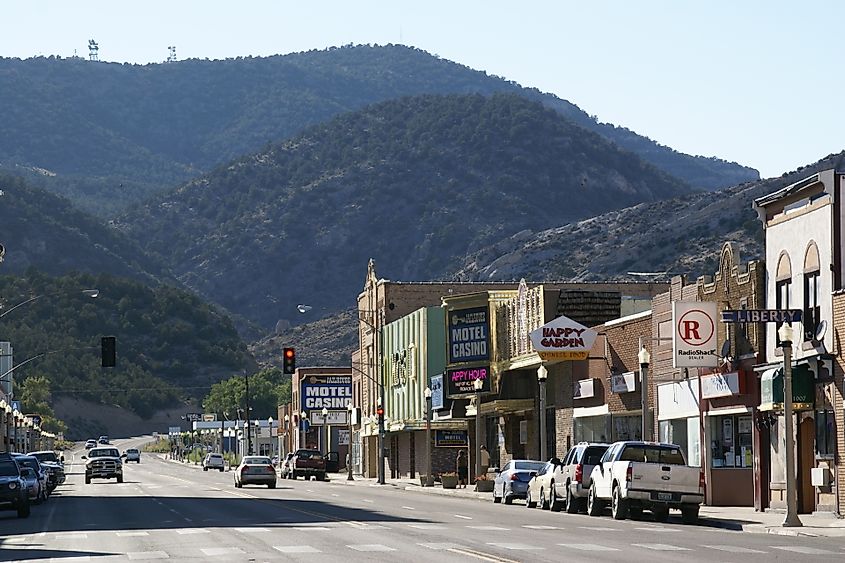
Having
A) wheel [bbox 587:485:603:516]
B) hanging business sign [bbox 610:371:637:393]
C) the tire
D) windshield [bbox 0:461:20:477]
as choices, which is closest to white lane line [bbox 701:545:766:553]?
wheel [bbox 587:485:603:516]

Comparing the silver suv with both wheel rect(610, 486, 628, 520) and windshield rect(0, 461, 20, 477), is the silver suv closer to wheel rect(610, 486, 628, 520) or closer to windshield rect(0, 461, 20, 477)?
wheel rect(610, 486, 628, 520)

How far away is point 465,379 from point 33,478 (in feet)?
95.1

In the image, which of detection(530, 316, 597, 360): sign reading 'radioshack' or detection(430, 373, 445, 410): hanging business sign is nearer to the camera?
detection(530, 316, 597, 360): sign reading 'radioshack'

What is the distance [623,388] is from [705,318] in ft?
33.4

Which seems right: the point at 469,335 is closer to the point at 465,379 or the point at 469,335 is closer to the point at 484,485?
the point at 465,379

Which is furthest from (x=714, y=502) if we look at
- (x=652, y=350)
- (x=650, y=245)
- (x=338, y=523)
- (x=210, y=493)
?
(x=650, y=245)

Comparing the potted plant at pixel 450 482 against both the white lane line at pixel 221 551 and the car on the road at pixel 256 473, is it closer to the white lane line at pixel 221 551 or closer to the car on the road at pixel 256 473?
the car on the road at pixel 256 473

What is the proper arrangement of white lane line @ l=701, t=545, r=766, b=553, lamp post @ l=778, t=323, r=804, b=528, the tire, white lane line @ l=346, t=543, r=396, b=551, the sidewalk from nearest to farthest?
white lane line @ l=701, t=545, r=766, b=553 → white lane line @ l=346, t=543, r=396, b=551 → the sidewalk → lamp post @ l=778, t=323, r=804, b=528 → the tire

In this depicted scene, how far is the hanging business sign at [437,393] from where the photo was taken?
8431 centimetres

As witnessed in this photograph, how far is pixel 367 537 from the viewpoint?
3259cm

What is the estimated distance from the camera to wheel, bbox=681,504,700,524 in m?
41.1

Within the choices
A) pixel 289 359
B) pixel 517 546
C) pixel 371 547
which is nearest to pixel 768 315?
pixel 517 546

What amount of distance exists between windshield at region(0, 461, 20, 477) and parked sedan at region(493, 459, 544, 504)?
53.6 feet

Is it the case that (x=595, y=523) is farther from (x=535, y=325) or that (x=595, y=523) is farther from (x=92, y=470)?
(x=92, y=470)
